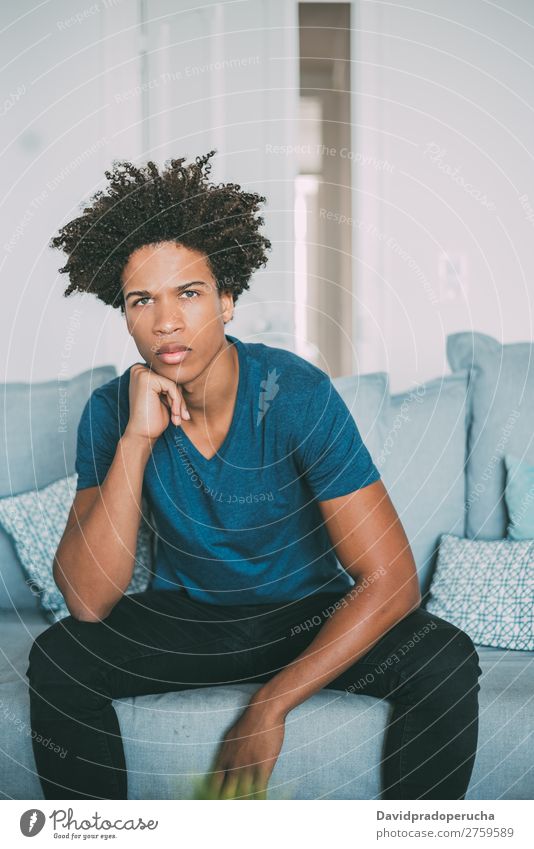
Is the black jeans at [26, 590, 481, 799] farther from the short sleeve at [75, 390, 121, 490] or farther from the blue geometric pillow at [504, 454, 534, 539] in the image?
the blue geometric pillow at [504, 454, 534, 539]

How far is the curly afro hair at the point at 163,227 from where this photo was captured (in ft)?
4.22

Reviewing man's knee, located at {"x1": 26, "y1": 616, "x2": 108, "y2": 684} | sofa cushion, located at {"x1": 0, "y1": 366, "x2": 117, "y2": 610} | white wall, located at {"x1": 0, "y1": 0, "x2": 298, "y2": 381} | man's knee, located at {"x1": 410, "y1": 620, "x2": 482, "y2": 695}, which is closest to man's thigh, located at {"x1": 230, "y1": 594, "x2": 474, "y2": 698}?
man's knee, located at {"x1": 410, "y1": 620, "x2": 482, "y2": 695}

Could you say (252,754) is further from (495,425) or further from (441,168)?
(441,168)

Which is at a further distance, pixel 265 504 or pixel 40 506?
pixel 40 506

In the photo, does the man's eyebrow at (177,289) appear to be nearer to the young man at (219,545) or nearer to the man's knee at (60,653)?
the young man at (219,545)

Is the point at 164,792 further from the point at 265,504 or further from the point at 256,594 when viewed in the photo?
the point at 265,504

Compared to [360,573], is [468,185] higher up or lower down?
higher up

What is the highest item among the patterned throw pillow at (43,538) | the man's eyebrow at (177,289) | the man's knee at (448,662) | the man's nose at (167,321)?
the man's eyebrow at (177,289)

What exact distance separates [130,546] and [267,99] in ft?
4.84

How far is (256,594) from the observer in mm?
1250

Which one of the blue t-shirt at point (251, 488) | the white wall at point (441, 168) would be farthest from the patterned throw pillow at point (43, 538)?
the white wall at point (441, 168)

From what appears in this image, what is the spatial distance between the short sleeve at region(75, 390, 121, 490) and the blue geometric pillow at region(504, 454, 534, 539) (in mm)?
686

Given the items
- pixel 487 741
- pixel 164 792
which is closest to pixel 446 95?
pixel 487 741

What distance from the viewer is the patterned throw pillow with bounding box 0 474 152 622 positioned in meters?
1.48
